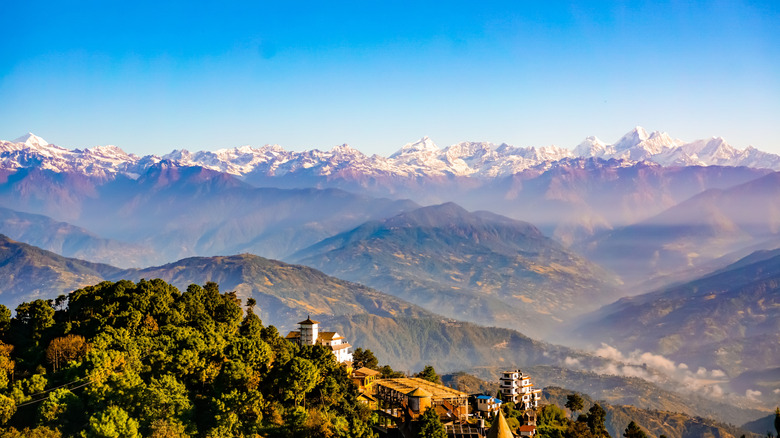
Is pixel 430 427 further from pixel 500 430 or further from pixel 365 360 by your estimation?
pixel 365 360

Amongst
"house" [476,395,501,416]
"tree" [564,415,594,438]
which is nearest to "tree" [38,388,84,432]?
"house" [476,395,501,416]

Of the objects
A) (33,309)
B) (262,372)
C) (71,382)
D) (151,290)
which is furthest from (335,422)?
(33,309)

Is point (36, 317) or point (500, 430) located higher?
point (36, 317)

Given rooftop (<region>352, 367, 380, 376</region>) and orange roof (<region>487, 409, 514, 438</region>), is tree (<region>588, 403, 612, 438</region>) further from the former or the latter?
orange roof (<region>487, 409, 514, 438</region>)

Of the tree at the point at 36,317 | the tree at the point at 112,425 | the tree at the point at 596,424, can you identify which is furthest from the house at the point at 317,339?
the tree at the point at 112,425

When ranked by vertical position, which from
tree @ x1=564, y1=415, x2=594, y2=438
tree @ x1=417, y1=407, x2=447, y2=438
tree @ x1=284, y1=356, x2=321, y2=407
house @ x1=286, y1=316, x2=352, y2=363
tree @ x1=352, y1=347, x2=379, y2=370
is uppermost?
house @ x1=286, y1=316, x2=352, y2=363

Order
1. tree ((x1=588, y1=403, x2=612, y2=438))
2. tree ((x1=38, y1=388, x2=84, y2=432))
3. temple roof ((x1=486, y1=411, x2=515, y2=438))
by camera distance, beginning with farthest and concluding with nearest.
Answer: tree ((x1=588, y1=403, x2=612, y2=438)), temple roof ((x1=486, y1=411, x2=515, y2=438)), tree ((x1=38, y1=388, x2=84, y2=432))

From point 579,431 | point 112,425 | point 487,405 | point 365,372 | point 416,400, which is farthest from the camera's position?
point 365,372

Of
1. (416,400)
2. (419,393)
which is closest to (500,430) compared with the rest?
(416,400)
